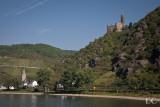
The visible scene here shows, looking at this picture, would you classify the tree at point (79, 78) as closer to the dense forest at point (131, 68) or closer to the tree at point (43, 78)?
the dense forest at point (131, 68)

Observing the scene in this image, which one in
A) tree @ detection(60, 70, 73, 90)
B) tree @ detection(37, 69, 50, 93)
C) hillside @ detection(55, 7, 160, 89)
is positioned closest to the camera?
hillside @ detection(55, 7, 160, 89)

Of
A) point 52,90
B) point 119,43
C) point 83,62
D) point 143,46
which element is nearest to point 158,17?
point 143,46

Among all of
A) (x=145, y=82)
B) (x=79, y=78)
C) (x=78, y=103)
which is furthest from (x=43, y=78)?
(x=145, y=82)

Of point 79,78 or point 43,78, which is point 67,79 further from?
point 43,78

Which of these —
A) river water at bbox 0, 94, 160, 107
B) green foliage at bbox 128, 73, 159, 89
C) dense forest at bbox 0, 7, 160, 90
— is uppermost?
dense forest at bbox 0, 7, 160, 90

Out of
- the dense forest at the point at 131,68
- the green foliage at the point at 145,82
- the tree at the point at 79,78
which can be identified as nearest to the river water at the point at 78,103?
the green foliage at the point at 145,82

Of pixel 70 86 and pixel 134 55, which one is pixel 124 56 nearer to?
pixel 134 55

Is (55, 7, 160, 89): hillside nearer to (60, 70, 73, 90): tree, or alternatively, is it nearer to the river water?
(60, 70, 73, 90): tree

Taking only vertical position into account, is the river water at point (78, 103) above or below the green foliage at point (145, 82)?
below

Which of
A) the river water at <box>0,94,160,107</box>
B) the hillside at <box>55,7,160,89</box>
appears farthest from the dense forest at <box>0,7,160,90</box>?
the river water at <box>0,94,160,107</box>

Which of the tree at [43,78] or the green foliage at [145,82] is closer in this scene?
the green foliage at [145,82]

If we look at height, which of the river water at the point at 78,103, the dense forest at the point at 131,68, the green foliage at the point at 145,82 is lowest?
the river water at the point at 78,103

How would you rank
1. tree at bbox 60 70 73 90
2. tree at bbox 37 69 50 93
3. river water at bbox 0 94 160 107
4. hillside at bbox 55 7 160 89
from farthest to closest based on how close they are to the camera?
1. tree at bbox 37 69 50 93
2. tree at bbox 60 70 73 90
3. hillside at bbox 55 7 160 89
4. river water at bbox 0 94 160 107

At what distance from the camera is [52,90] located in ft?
381
